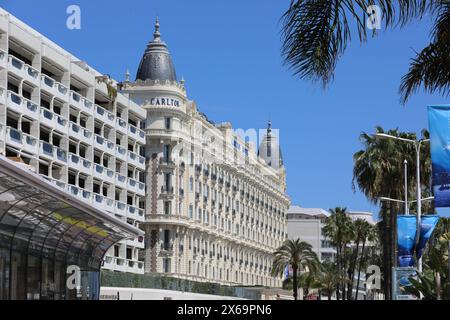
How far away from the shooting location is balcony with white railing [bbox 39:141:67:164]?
64.1 m

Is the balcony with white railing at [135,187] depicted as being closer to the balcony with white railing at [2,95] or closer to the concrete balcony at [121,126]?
the concrete balcony at [121,126]

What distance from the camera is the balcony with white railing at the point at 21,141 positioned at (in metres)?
59.1

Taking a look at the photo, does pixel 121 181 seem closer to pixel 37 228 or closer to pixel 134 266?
pixel 134 266

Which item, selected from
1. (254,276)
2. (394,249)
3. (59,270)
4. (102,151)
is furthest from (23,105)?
(254,276)

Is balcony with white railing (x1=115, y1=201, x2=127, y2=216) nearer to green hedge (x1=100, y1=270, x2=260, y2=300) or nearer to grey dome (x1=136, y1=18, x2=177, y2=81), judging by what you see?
green hedge (x1=100, y1=270, x2=260, y2=300)

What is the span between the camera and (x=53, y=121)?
66750 mm

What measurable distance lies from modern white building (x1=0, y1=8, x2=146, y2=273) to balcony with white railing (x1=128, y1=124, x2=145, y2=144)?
0.09m

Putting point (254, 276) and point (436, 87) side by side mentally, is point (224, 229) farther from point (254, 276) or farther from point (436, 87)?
point (436, 87)

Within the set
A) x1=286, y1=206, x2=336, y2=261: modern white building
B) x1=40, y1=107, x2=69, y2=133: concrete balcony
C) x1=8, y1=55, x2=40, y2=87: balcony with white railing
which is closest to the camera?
x1=8, y1=55, x2=40, y2=87: balcony with white railing

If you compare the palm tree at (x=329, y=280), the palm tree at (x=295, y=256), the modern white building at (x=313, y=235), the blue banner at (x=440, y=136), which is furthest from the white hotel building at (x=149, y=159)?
the blue banner at (x=440, y=136)

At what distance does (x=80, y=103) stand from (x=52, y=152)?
A: 23.6ft

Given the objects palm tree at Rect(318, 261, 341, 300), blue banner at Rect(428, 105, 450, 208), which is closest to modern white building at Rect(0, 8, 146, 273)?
blue banner at Rect(428, 105, 450, 208)

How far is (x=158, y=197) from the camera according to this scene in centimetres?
9812

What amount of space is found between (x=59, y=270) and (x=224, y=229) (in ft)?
284
